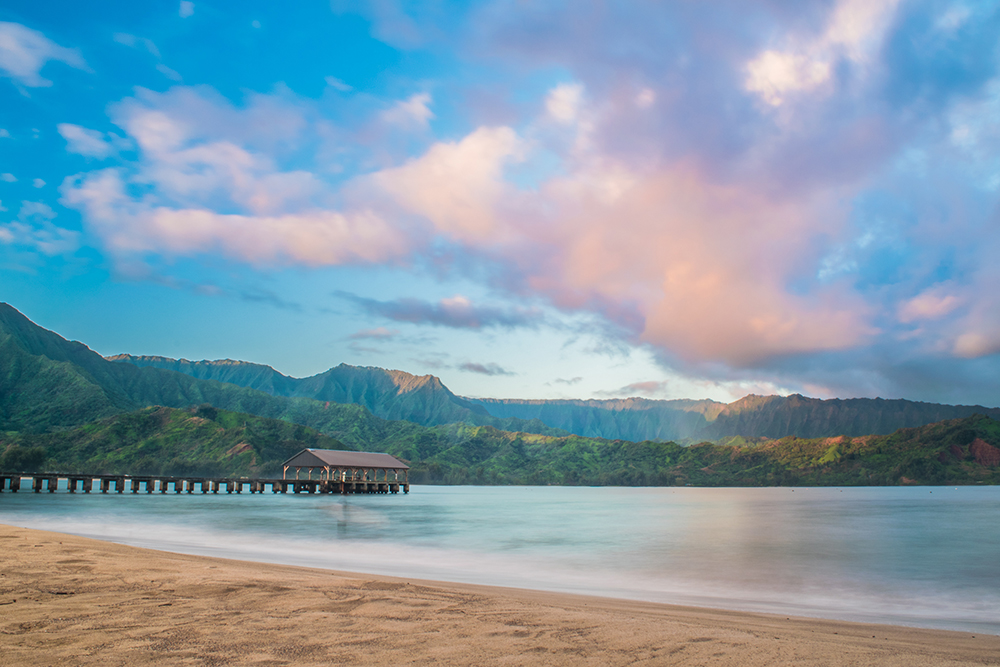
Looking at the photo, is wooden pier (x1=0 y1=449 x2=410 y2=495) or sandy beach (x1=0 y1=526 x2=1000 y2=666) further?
wooden pier (x1=0 y1=449 x2=410 y2=495)

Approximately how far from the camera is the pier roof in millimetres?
73688

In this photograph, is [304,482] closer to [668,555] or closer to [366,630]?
[668,555]

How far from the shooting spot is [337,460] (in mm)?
76562

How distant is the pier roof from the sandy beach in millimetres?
65698

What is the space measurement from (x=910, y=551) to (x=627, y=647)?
25.3 meters

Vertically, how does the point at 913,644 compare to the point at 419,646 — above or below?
below

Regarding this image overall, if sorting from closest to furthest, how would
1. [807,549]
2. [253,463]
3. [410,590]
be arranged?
1. [410,590]
2. [807,549]
3. [253,463]

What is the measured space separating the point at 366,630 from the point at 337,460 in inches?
2887

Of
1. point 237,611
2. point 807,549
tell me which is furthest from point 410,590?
point 807,549

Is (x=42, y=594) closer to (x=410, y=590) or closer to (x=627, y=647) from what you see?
(x=410, y=590)

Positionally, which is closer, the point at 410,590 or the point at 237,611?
the point at 237,611

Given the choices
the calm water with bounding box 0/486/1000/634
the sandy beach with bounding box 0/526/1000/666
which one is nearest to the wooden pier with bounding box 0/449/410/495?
the calm water with bounding box 0/486/1000/634

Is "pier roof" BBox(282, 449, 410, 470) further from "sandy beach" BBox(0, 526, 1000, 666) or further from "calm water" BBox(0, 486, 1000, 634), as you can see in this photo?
"sandy beach" BBox(0, 526, 1000, 666)

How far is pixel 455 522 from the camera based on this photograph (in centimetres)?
4194
